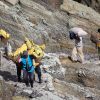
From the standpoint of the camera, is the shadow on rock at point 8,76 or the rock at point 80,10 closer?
the shadow on rock at point 8,76

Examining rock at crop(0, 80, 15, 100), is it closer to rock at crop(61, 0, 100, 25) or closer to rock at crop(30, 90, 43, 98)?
rock at crop(30, 90, 43, 98)

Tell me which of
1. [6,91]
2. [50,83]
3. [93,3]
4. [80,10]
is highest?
[93,3]

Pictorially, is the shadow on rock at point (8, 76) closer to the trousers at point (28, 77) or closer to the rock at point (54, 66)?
the trousers at point (28, 77)

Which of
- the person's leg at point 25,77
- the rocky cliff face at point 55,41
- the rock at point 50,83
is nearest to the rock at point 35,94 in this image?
the rocky cliff face at point 55,41

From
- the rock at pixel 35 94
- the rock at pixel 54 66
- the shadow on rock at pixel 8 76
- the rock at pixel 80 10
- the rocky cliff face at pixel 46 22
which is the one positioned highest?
the rock at pixel 80 10

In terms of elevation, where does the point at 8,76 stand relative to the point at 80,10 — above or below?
below

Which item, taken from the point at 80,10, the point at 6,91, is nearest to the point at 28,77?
the point at 6,91

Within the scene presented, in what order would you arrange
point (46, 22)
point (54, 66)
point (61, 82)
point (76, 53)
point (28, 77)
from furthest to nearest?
1. point (46, 22)
2. point (76, 53)
3. point (54, 66)
4. point (61, 82)
5. point (28, 77)

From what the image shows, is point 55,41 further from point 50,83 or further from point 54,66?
point 50,83

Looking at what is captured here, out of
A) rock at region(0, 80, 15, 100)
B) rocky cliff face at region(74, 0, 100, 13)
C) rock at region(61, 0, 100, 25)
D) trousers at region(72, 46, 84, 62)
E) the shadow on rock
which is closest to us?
rock at region(0, 80, 15, 100)

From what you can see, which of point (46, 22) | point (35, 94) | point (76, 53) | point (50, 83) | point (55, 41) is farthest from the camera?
point (46, 22)

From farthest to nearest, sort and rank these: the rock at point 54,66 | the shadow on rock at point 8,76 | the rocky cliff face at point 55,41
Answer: the rock at point 54,66, the shadow on rock at point 8,76, the rocky cliff face at point 55,41

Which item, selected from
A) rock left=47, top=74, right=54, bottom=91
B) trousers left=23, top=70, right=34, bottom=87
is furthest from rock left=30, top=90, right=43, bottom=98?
rock left=47, top=74, right=54, bottom=91

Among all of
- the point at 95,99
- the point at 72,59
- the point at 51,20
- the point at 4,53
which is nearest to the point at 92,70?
the point at 72,59
